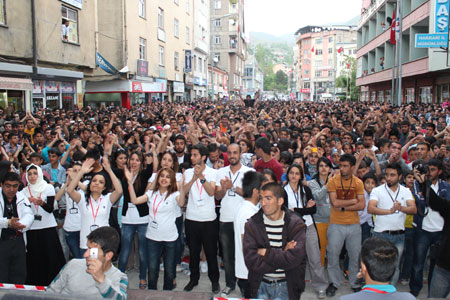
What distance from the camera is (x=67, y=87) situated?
20703mm

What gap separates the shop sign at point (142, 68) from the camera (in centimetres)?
2633

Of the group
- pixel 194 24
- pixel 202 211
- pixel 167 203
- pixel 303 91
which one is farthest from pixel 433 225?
pixel 303 91

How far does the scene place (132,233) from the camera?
5.75 meters

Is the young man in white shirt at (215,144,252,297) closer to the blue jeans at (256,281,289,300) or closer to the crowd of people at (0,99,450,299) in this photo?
the crowd of people at (0,99,450,299)

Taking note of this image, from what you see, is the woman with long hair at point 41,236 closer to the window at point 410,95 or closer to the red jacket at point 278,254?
the red jacket at point 278,254

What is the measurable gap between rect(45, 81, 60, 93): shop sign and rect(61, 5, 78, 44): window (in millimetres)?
2162

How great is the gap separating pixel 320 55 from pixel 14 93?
8760 cm

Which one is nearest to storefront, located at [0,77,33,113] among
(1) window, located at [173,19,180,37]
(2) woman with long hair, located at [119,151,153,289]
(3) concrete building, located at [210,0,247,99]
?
(2) woman with long hair, located at [119,151,153,289]

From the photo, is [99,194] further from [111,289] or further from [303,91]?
[303,91]

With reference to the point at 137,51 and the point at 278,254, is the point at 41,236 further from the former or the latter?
the point at 137,51

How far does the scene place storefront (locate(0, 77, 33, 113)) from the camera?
14.9m

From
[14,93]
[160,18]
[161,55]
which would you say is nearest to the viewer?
[14,93]

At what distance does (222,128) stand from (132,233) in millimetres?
6611

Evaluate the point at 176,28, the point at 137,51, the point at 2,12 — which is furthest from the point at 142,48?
the point at 2,12
